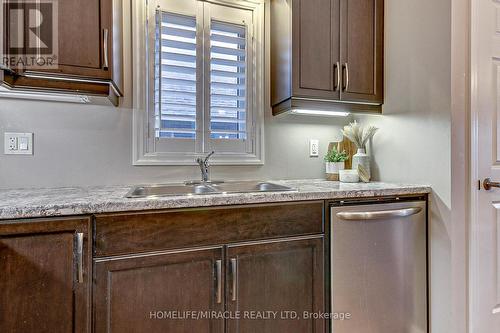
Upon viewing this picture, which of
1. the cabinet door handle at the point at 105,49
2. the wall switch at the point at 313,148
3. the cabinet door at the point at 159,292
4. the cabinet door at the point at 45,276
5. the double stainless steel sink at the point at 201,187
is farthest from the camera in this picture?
the wall switch at the point at 313,148

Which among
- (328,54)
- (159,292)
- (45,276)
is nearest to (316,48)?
(328,54)

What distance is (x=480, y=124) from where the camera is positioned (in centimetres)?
152

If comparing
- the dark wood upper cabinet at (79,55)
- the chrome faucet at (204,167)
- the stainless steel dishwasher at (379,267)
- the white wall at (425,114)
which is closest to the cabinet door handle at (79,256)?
the dark wood upper cabinet at (79,55)

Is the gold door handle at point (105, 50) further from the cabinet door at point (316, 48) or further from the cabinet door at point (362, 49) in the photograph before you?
the cabinet door at point (362, 49)

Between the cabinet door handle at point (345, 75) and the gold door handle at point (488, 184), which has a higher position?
the cabinet door handle at point (345, 75)

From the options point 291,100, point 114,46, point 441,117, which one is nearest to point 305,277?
point 291,100

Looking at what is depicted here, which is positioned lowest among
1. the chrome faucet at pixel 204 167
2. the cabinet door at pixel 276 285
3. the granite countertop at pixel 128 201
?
the cabinet door at pixel 276 285

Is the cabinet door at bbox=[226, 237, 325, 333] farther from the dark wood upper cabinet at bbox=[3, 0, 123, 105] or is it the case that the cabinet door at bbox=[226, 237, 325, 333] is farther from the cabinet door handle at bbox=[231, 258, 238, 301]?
the dark wood upper cabinet at bbox=[3, 0, 123, 105]

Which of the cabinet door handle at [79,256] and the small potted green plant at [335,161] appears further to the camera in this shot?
the small potted green plant at [335,161]

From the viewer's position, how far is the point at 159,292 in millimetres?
1075

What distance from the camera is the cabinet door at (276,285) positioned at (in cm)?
118

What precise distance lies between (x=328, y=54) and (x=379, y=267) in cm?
124

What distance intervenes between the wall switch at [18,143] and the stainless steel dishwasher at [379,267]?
1.60 metres

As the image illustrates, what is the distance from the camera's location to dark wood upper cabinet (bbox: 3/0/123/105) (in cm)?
119
